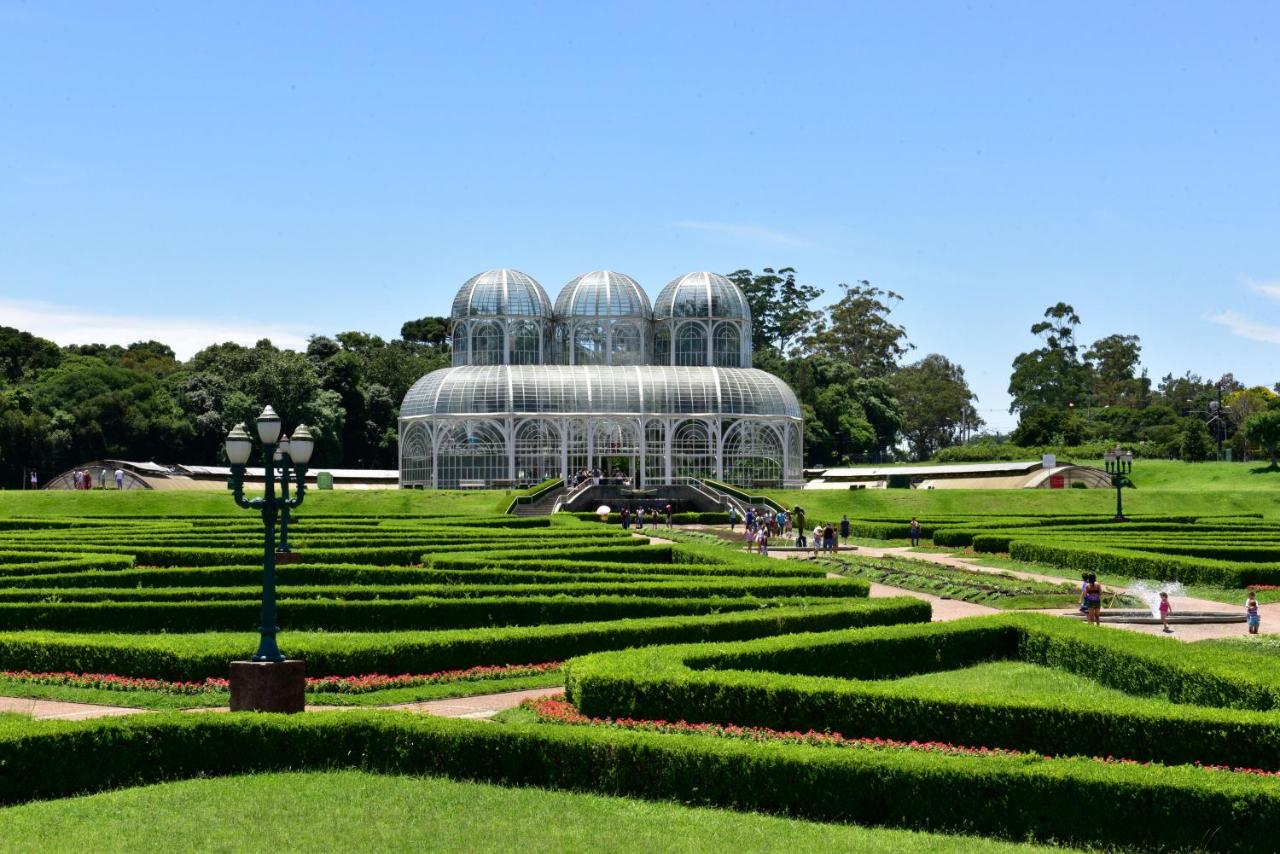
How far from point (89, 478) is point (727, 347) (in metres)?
32.2

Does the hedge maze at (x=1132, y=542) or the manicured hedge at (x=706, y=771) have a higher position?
the hedge maze at (x=1132, y=542)

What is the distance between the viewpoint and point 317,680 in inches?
A: 727

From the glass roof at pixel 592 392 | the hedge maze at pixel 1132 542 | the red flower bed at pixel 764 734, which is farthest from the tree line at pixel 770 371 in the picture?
the red flower bed at pixel 764 734

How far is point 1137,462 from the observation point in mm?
79062

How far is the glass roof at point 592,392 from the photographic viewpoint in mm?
67000

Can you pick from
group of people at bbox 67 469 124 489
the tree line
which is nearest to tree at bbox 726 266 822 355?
the tree line

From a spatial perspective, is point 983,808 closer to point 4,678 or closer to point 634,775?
point 634,775

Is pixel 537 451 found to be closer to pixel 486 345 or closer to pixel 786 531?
pixel 486 345

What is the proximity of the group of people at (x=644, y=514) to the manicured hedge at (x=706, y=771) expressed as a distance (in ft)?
123

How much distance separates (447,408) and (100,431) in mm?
23702

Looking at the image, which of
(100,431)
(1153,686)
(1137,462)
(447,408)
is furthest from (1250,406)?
(1153,686)

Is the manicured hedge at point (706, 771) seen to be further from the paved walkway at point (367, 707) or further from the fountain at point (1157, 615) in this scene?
the fountain at point (1157, 615)

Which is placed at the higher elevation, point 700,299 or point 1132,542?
point 700,299

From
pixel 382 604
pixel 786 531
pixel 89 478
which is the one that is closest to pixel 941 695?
pixel 382 604
